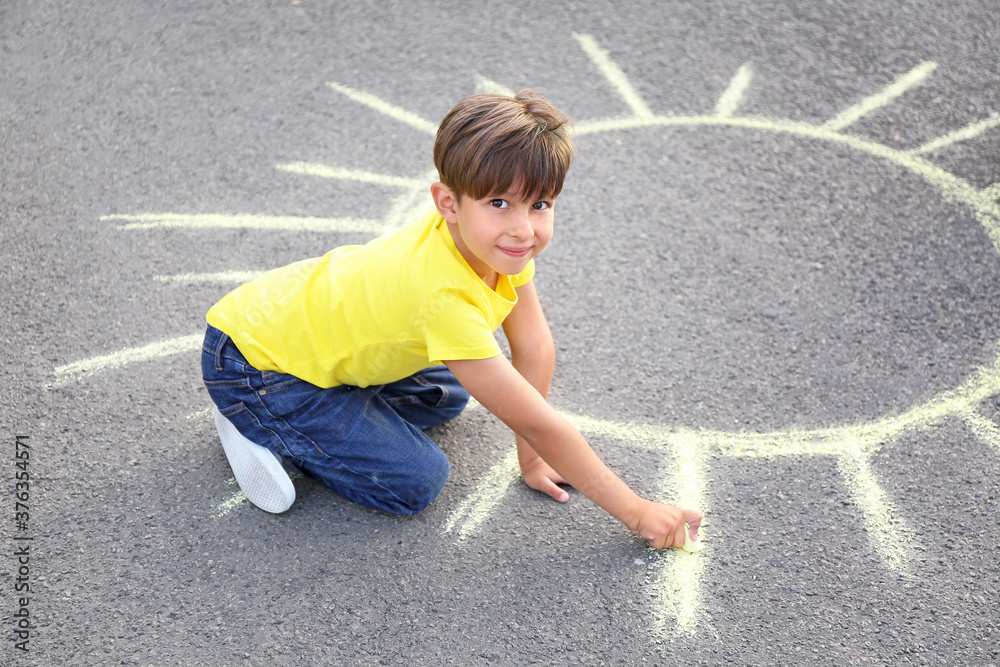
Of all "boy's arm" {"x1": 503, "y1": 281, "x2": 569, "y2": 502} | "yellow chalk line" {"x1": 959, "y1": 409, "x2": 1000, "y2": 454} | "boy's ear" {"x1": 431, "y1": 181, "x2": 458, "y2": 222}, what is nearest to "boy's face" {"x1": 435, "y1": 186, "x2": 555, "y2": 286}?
"boy's ear" {"x1": 431, "y1": 181, "x2": 458, "y2": 222}

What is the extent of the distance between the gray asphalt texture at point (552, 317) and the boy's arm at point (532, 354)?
0.05 m

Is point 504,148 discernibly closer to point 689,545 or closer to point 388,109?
point 689,545

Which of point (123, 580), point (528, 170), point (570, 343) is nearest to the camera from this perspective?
point (528, 170)

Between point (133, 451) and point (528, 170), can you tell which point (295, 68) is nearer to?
point (133, 451)

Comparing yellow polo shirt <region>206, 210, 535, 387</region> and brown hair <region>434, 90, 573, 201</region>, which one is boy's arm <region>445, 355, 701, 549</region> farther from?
brown hair <region>434, 90, 573, 201</region>

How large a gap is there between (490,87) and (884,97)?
5.00 feet

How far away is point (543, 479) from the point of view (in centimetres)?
201

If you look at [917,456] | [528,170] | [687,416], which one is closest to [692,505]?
[687,416]

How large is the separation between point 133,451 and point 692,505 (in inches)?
53.0

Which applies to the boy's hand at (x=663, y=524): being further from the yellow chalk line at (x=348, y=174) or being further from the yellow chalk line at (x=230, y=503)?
the yellow chalk line at (x=348, y=174)

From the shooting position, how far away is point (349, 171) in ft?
9.83

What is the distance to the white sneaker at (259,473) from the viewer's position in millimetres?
1904

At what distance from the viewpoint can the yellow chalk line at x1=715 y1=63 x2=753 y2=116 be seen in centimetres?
327

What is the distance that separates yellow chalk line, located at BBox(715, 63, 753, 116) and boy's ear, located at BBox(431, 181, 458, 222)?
76.7 inches
